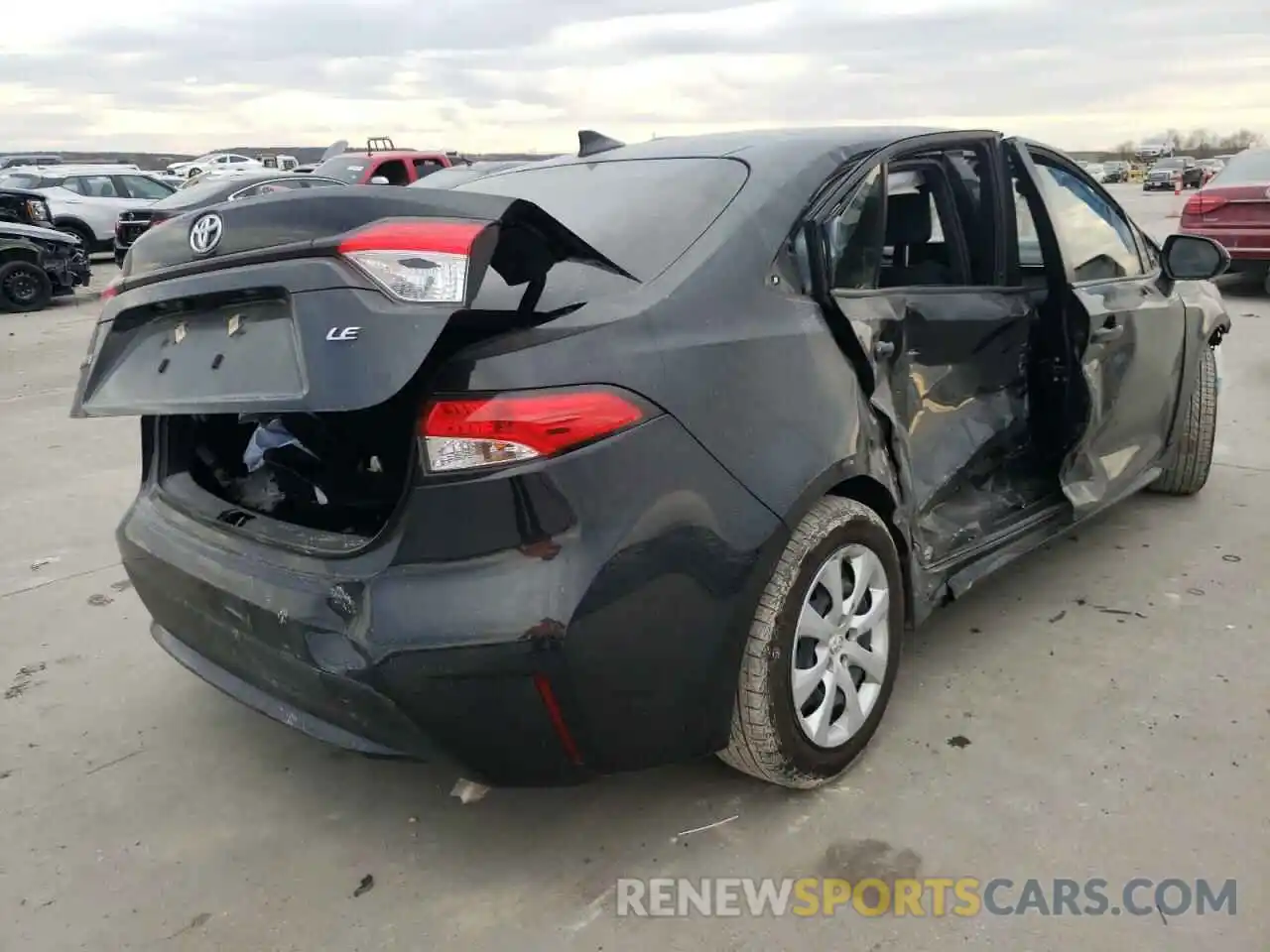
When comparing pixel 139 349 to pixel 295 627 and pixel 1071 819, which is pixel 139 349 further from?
pixel 1071 819

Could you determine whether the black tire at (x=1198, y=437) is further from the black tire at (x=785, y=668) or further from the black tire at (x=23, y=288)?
the black tire at (x=23, y=288)

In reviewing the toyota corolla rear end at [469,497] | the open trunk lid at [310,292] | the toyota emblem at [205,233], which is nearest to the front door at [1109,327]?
the toyota corolla rear end at [469,497]

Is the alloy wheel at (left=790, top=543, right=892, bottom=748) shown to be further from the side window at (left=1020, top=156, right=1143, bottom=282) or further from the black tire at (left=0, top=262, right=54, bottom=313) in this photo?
the black tire at (left=0, top=262, right=54, bottom=313)

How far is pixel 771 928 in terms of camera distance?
82.4 inches

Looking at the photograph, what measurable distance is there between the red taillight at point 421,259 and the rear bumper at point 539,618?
36 cm

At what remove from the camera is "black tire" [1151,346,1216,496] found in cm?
444

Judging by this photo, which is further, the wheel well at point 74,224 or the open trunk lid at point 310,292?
the wheel well at point 74,224

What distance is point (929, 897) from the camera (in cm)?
216

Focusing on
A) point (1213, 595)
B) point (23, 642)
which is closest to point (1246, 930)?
point (1213, 595)

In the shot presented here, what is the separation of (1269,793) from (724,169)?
201cm

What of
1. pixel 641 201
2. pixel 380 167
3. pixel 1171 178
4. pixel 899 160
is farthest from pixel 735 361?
pixel 1171 178

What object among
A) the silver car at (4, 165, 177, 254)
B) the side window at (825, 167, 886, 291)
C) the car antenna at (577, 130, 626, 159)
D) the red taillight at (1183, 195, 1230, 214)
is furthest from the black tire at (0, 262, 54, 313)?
the red taillight at (1183, 195, 1230, 214)

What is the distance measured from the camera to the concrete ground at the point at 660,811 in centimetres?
213

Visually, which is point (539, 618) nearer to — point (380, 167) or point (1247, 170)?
point (1247, 170)
